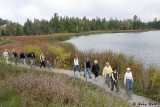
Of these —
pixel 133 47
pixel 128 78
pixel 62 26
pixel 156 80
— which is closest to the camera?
pixel 128 78

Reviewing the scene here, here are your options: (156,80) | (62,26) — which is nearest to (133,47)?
(156,80)

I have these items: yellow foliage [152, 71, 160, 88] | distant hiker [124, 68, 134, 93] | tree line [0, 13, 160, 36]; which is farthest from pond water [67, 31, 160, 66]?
tree line [0, 13, 160, 36]

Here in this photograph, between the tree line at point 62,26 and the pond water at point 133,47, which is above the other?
the tree line at point 62,26

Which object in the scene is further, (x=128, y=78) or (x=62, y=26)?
(x=62, y=26)

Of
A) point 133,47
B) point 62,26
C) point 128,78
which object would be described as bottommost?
point 128,78

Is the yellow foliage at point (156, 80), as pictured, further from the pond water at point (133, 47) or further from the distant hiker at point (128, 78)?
the pond water at point (133, 47)

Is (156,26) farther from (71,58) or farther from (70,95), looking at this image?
(70,95)

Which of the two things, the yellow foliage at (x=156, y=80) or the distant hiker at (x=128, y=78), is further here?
the yellow foliage at (x=156, y=80)

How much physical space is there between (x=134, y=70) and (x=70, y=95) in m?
6.95

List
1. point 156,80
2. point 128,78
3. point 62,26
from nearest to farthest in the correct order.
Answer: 1. point 128,78
2. point 156,80
3. point 62,26

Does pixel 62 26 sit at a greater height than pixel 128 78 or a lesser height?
greater

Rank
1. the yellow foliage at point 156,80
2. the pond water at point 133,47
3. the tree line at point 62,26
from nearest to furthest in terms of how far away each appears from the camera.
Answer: the yellow foliage at point 156,80 < the pond water at point 133,47 < the tree line at point 62,26

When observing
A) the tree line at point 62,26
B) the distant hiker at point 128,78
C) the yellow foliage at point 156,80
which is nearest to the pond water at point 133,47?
the yellow foliage at point 156,80

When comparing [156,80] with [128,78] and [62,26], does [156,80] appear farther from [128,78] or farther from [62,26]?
[62,26]
